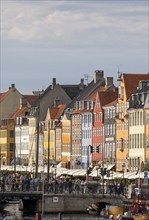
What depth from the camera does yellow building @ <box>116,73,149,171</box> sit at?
521 ft

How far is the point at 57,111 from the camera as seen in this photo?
643 ft

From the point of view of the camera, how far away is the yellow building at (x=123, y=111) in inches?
6255

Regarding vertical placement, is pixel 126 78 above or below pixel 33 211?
above

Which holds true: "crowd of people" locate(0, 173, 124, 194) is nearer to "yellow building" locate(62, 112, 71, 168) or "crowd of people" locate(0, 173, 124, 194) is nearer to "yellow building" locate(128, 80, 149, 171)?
"yellow building" locate(128, 80, 149, 171)

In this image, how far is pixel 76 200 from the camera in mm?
114875

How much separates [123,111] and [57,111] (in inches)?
1431

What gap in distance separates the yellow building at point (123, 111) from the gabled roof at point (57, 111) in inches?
1263

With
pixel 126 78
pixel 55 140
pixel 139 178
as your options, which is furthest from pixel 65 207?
pixel 55 140

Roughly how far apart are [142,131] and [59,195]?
38.3 metres

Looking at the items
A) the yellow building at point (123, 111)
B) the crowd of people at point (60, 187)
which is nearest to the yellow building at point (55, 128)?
the yellow building at point (123, 111)

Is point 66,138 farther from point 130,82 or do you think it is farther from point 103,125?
point 130,82

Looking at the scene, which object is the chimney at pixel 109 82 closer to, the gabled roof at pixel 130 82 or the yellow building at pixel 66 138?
the yellow building at pixel 66 138

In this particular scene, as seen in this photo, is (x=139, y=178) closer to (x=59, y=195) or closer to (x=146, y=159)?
(x=59, y=195)

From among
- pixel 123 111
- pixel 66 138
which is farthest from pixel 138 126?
pixel 66 138
